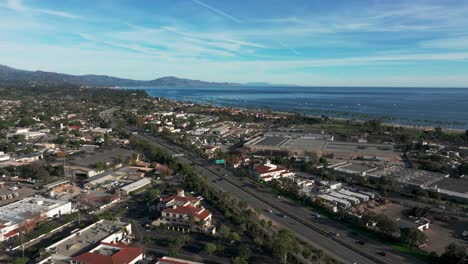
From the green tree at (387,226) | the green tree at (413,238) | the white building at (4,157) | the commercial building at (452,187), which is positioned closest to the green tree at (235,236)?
the green tree at (387,226)

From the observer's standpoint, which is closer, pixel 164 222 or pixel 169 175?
pixel 164 222

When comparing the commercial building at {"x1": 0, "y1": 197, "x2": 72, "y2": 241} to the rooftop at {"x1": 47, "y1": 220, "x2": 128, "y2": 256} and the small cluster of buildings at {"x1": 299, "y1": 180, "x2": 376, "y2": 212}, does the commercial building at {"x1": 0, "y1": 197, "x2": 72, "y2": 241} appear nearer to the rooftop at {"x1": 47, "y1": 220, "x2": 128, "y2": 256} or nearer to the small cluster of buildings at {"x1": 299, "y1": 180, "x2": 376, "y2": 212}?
the rooftop at {"x1": 47, "y1": 220, "x2": 128, "y2": 256}

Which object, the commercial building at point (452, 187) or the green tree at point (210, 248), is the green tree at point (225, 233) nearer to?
the green tree at point (210, 248)

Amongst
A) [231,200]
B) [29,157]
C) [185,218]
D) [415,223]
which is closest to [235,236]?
[185,218]

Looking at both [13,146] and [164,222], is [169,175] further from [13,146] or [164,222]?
[13,146]

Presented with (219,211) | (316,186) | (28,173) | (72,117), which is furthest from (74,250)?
(72,117)

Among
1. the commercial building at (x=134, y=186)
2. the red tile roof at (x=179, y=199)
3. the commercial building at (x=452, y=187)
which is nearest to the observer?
the red tile roof at (x=179, y=199)
